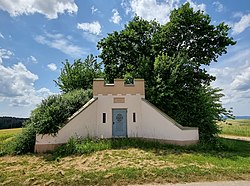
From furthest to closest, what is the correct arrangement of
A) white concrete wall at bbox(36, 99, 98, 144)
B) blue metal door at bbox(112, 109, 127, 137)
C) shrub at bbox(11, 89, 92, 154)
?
blue metal door at bbox(112, 109, 127, 137), white concrete wall at bbox(36, 99, 98, 144), shrub at bbox(11, 89, 92, 154)

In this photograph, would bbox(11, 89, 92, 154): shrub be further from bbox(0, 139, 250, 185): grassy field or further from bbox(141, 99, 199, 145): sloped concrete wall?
bbox(141, 99, 199, 145): sloped concrete wall

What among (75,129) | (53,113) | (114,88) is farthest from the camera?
(114,88)

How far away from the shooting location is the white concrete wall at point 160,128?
13.3 meters

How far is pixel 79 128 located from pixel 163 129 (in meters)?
5.66

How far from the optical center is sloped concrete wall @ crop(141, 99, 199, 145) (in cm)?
1329

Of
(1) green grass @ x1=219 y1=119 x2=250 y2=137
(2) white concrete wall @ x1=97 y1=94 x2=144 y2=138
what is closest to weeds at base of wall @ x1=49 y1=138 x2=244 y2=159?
(2) white concrete wall @ x1=97 y1=94 x2=144 y2=138

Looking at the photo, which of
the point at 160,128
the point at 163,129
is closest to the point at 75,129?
the point at 160,128

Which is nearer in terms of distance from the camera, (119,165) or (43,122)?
(119,165)

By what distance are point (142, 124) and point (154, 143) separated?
2.16 meters

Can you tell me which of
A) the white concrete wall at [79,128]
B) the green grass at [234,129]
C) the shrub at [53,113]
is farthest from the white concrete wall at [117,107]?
the green grass at [234,129]

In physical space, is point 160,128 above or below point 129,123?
below

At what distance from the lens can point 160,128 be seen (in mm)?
14164

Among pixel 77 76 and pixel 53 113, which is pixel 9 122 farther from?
pixel 53 113

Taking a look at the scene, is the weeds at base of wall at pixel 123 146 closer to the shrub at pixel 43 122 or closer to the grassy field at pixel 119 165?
the grassy field at pixel 119 165
